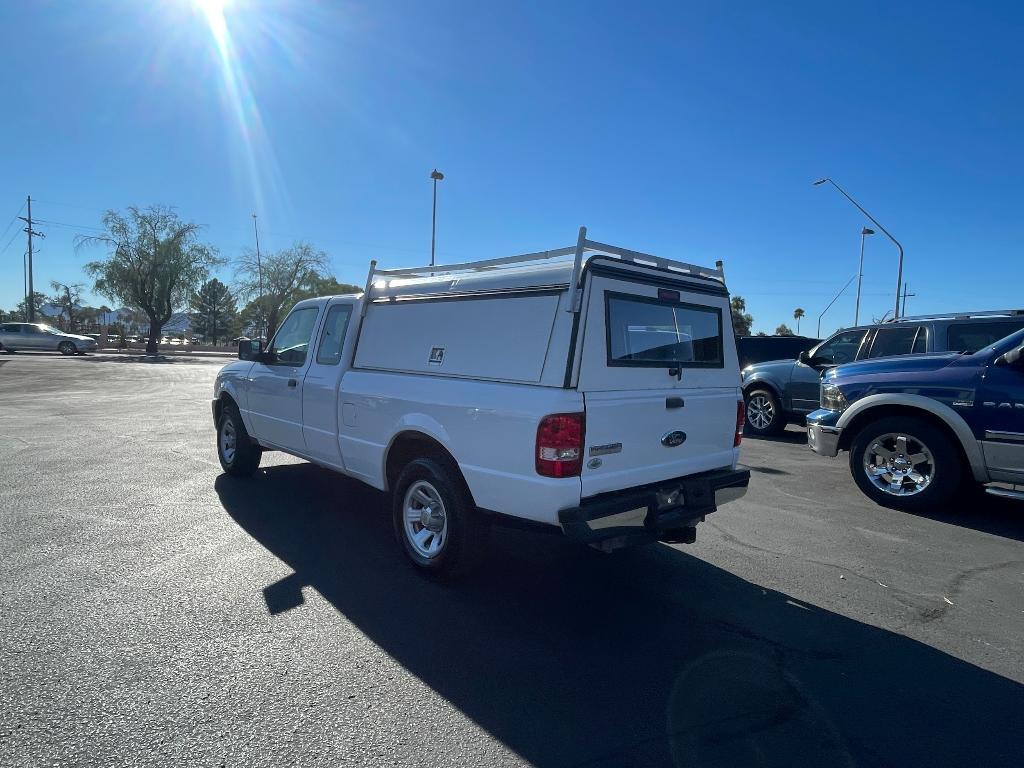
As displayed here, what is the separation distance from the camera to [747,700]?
2.86 meters

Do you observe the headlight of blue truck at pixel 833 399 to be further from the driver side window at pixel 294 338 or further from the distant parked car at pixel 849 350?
the driver side window at pixel 294 338

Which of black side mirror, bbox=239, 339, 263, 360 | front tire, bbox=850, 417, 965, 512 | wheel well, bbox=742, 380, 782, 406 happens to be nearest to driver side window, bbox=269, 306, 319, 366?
black side mirror, bbox=239, 339, 263, 360

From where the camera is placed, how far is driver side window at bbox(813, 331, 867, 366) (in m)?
9.29

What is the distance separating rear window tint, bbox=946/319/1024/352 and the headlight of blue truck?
1.83 metres

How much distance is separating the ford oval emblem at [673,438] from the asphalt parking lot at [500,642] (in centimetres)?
98

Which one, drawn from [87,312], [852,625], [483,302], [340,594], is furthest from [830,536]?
[87,312]

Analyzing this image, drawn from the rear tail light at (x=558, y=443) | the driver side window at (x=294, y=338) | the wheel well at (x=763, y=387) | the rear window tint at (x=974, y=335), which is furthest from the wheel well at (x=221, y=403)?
the rear window tint at (x=974, y=335)

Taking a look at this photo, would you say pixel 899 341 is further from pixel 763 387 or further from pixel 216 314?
pixel 216 314

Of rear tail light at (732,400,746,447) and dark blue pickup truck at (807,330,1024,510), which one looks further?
dark blue pickup truck at (807,330,1024,510)

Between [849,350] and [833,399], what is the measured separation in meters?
3.16

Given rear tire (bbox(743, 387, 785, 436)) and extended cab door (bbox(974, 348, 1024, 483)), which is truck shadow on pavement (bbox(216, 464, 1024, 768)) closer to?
extended cab door (bbox(974, 348, 1024, 483))

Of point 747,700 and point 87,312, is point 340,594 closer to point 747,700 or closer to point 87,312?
point 747,700

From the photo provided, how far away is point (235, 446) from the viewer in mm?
6699

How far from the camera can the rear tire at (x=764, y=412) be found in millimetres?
10812
